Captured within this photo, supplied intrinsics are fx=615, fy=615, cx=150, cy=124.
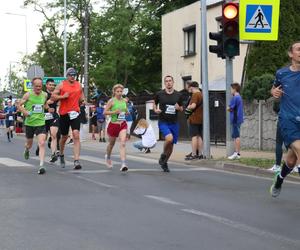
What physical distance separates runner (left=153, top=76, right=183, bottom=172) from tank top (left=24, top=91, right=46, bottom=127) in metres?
2.32

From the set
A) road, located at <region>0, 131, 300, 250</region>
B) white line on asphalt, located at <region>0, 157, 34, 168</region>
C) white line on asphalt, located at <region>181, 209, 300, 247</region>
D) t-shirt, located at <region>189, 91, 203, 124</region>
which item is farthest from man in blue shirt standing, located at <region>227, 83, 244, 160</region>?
white line on asphalt, located at <region>181, 209, 300, 247</region>

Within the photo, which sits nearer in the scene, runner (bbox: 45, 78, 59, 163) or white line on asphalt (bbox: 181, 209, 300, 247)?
white line on asphalt (bbox: 181, 209, 300, 247)

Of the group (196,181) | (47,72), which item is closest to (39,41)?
(47,72)

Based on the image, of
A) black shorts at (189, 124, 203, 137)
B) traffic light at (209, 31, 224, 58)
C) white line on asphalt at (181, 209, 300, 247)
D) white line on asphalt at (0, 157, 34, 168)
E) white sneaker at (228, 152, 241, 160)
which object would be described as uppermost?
traffic light at (209, 31, 224, 58)

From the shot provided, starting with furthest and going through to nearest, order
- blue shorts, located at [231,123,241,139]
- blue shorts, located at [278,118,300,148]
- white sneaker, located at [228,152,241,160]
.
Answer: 1. blue shorts, located at [231,123,241,139]
2. white sneaker, located at [228,152,241,160]
3. blue shorts, located at [278,118,300,148]

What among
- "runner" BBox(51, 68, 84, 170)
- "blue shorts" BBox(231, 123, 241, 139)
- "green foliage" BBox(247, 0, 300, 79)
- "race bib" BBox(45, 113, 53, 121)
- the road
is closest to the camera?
the road

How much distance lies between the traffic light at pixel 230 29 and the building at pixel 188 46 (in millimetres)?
14093

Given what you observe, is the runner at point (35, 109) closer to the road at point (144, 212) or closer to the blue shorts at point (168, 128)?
the road at point (144, 212)

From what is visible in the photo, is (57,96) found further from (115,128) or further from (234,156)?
(234,156)

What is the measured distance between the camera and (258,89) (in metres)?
18.9

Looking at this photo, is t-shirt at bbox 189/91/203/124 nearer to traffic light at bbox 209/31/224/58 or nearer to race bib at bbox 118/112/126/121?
traffic light at bbox 209/31/224/58

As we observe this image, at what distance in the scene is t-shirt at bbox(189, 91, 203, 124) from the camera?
15.0 metres

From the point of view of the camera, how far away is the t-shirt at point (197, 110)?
1500 centimetres

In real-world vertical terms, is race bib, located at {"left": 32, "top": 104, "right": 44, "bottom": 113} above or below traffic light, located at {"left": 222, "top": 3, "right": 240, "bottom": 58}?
below
